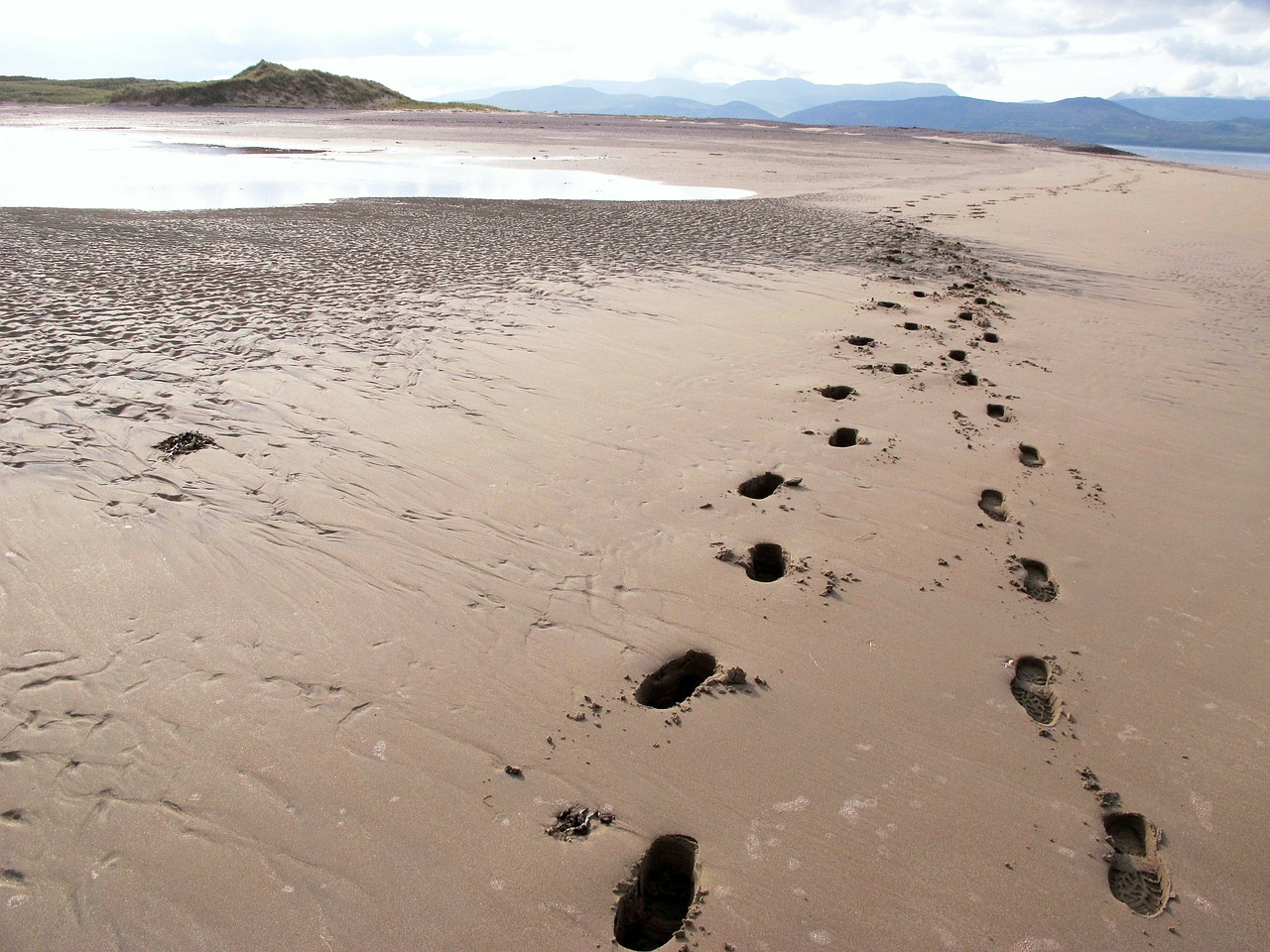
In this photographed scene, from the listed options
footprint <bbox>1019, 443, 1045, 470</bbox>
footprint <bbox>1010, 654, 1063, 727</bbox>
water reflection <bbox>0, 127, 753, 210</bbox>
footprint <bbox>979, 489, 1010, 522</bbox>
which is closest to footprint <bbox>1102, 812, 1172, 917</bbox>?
footprint <bbox>1010, 654, 1063, 727</bbox>

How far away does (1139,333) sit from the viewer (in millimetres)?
7902

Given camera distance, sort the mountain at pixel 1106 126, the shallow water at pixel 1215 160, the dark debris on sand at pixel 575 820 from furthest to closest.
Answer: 1. the mountain at pixel 1106 126
2. the shallow water at pixel 1215 160
3. the dark debris on sand at pixel 575 820

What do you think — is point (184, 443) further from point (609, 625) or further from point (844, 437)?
point (844, 437)

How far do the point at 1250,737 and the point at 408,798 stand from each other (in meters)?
3.21

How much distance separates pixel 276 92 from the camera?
57.8 meters

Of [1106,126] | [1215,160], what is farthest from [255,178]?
[1106,126]

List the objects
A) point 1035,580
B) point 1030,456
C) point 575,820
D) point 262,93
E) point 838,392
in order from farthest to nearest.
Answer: point 262,93 < point 838,392 < point 1030,456 < point 1035,580 < point 575,820

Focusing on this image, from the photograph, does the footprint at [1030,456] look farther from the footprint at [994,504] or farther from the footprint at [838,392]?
the footprint at [838,392]

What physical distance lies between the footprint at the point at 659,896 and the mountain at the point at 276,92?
6584 centimetres

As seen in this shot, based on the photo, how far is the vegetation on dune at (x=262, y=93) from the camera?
5422 centimetres

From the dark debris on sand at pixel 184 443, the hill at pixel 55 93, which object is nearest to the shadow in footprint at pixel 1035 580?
the dark debris on sand at pixel 184 443

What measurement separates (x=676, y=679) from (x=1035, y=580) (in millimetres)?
2031

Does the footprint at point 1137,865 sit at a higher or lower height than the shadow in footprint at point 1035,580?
lower

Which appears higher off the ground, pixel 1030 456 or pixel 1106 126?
pixel 1106 126
